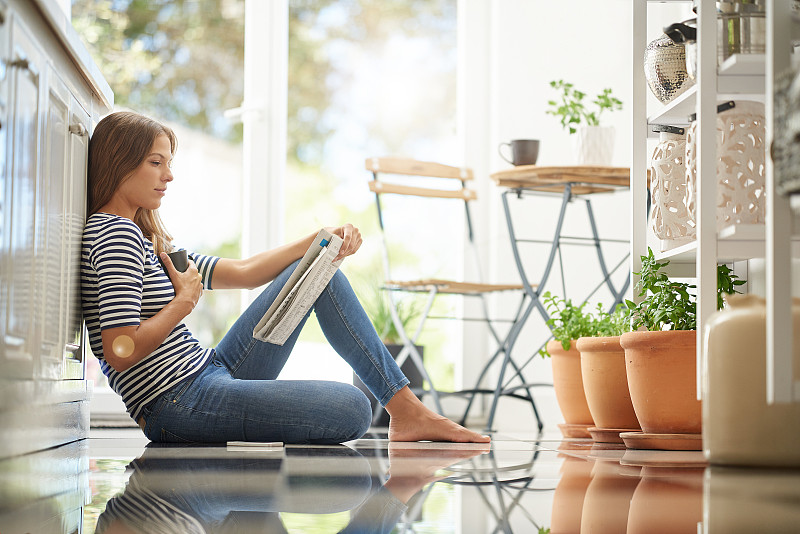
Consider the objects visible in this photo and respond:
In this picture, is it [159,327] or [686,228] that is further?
[686,228]

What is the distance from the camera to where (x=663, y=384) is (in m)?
2.04

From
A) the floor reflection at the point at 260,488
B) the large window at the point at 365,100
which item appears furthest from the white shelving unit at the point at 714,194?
the large window at the point at 365,100

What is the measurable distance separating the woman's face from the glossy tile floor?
553 mm

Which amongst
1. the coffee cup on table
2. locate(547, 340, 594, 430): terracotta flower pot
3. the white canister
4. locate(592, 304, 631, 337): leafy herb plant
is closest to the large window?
the coffee cup on table

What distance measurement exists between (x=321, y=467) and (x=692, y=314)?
0.98 meters

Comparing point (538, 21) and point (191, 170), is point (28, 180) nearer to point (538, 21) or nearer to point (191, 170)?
point (191, 170)

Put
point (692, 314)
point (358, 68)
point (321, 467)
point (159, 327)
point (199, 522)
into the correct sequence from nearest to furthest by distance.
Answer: point (199, 522)
point (321, 467)
point (159, 327)
point (692, 314)
point (358, 68)

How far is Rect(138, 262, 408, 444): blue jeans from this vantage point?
209 centimetres

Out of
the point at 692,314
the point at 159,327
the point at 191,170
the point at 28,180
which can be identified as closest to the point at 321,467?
the point at 159,327

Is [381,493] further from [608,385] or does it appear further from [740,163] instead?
[608,385]

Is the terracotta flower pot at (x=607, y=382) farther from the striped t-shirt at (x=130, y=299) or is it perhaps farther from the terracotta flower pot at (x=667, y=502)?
the striped t-shirt at (x=130, y=299)

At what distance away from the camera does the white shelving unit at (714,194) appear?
1322 millimetres

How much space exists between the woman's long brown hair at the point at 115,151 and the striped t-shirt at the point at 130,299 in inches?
3.0

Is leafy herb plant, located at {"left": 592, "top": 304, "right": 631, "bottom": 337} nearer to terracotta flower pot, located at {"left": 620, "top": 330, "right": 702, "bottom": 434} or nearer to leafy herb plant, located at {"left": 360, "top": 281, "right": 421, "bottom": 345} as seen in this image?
terracotta flower pot, located at {"left": 620, "top": 330, "right": 702, "bottom": 434}
